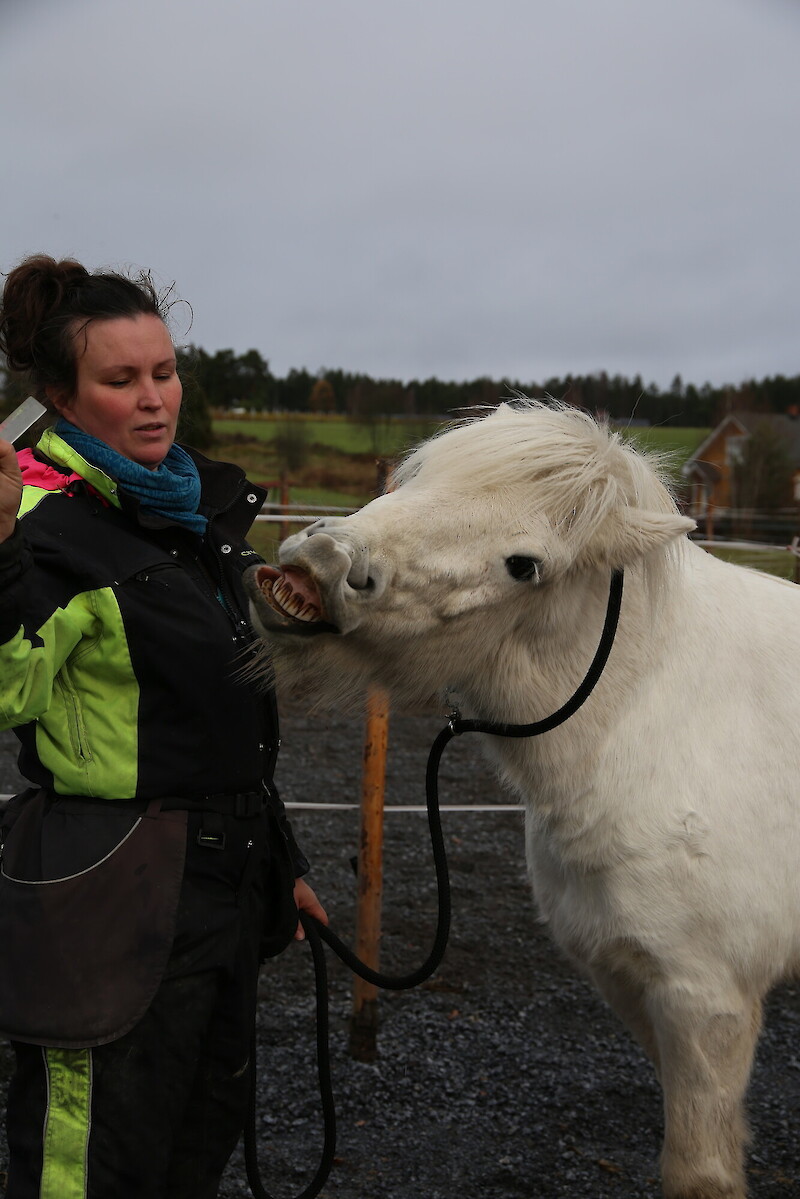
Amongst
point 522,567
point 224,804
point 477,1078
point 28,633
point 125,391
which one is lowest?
point 477,1078

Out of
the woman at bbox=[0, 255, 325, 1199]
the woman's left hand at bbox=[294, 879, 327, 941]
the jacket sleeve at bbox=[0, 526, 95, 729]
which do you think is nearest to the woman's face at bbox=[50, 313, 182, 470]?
the woman at bbox=[0, 255, 325, 1199]

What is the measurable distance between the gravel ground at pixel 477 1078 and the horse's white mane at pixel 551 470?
2064 millimetres

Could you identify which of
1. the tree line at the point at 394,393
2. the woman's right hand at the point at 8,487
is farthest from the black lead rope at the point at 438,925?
the tree line at the point at 394,393

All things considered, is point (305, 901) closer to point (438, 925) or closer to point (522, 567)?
point (438, 925)

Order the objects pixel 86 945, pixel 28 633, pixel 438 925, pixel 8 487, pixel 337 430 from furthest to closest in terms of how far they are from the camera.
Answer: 1. pixel 337 430
2. pixel 438 925
3. pixel 86 945
4. pixel 28 633
5. pixel 8 487

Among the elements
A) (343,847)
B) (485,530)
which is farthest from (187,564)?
(343,847)

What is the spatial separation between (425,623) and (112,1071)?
94 centimetres

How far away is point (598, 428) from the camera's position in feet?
6.21

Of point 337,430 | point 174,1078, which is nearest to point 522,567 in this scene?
point 174,1078

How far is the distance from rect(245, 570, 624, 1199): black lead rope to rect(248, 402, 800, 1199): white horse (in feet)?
0.12

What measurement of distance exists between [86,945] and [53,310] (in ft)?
3.73

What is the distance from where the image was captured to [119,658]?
1592 millimetres

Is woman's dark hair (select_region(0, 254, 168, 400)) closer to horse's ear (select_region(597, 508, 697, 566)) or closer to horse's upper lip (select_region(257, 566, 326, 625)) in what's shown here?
horse's upper lip (select_region(257, 566, 326, 625))

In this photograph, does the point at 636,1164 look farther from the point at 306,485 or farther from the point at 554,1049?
the point at 306,485
